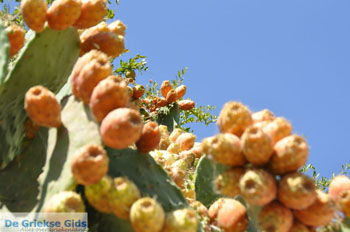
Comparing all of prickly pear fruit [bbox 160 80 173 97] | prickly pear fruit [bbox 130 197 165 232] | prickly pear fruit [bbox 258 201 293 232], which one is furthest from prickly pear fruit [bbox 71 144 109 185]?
prickly pear fruit [bbox 160 80 173 97]

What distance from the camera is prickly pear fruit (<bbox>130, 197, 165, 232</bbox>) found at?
60.0 inches

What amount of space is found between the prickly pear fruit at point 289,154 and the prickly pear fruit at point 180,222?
0.30 meters

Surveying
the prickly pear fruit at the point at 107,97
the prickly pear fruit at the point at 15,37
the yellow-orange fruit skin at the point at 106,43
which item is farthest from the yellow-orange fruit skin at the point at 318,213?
the prickly pear fruit at the point at 15,37

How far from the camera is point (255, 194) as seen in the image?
1.53 m

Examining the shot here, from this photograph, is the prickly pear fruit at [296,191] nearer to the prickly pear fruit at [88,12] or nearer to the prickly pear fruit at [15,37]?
the prickly pear fruit at [88,12]

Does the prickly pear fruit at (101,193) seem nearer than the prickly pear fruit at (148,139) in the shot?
Yes

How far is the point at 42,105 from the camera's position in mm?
1764

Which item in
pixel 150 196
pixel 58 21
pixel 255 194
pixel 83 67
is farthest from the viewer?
pixel 58 21

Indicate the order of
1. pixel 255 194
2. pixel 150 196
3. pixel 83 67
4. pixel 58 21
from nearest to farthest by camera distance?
pixel 255 194 < pixel 150 196 < pixel 83 67 < pixel 58 21

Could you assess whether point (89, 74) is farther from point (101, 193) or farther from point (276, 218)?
point (276, 218)

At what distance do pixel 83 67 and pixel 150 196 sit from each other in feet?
1.70

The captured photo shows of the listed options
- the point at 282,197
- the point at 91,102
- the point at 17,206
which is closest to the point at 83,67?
the point at 91,102

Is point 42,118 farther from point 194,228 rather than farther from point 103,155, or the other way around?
point 194,228

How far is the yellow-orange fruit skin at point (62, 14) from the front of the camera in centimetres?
200
